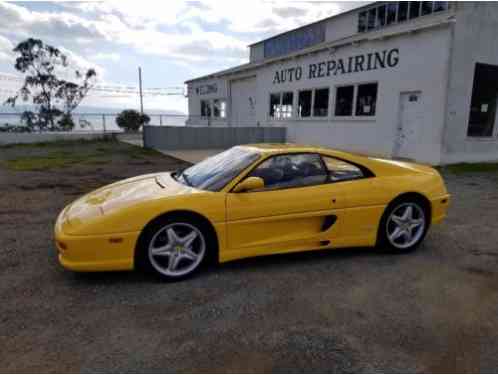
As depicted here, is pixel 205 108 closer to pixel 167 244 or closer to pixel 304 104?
pixel 304 104

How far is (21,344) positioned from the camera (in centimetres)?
239

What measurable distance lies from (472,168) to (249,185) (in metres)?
9.66

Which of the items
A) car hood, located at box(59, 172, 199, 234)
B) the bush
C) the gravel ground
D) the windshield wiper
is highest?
the bush

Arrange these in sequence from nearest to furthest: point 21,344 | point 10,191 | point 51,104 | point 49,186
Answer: point 21,344 → point 10,191 → point 49,186 → point 51,104

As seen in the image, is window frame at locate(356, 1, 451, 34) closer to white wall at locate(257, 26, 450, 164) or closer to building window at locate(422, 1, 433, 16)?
building window at locate(422, 1, 433, 16)

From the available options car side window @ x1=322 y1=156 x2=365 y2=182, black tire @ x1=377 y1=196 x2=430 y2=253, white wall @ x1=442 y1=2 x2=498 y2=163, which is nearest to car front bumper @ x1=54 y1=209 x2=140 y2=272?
car side window @ x1=322 y1=156 x2=365 y2=182

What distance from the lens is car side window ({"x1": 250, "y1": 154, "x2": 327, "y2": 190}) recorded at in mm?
3629

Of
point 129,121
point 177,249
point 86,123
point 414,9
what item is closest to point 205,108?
point 129,121

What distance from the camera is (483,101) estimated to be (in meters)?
11.5

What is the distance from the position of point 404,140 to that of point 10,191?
36.4 feet

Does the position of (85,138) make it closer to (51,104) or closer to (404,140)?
(51,104)

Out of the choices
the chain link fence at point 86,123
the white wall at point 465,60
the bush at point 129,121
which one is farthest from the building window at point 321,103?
the bush at point 129,121

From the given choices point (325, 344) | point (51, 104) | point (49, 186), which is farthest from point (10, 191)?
point (51, 104)

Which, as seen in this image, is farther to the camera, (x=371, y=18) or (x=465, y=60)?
(x=371, y=18)
